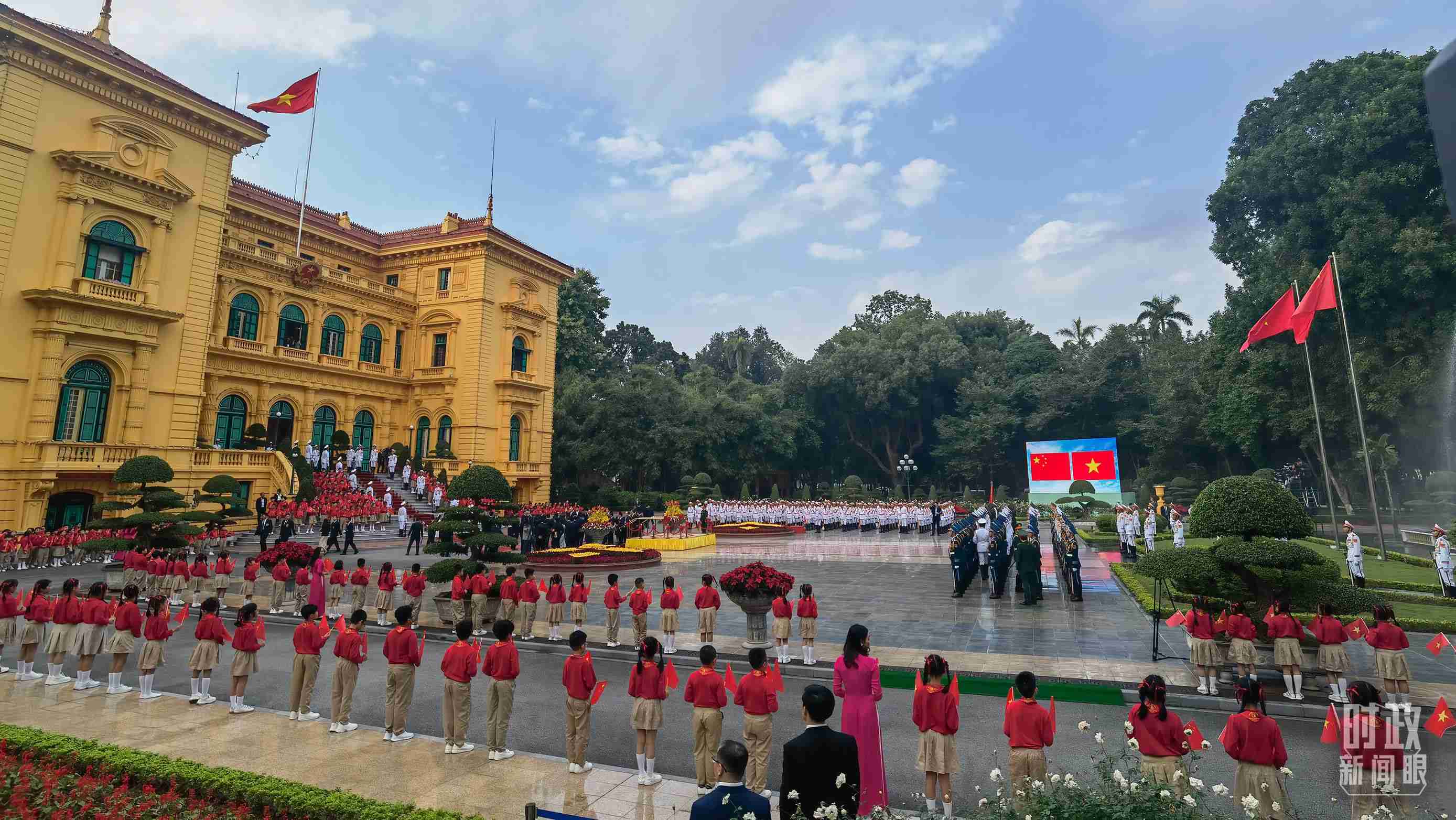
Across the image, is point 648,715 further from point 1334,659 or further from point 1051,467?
point 1051,467

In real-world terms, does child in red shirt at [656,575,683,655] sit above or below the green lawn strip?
above

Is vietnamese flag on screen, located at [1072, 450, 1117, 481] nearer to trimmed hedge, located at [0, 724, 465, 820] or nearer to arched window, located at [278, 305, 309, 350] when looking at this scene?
arched window, located at [278, 305, 309, 350]

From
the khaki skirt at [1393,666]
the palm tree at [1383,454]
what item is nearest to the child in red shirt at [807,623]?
the khaki skirt at [1393,666]

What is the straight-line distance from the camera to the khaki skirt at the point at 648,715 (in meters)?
6.52

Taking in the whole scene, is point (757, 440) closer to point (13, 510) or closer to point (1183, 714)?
point (13, 510)

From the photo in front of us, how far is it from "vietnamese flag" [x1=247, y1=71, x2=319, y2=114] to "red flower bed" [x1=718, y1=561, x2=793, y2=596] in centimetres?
2831

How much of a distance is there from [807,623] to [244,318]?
110 feet

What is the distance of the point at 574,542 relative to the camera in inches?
1043

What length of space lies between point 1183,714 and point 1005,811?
6.16m

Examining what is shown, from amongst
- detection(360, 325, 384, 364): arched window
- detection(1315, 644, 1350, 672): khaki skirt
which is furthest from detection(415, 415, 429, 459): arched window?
detection(1315, 644, 1350, 672): khaki skirt

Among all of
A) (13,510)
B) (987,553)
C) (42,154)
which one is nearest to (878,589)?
(987,553)

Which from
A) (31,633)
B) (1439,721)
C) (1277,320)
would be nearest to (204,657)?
(31,633)

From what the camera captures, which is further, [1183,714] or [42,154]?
[42,154]

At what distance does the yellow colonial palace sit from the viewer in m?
22.4
